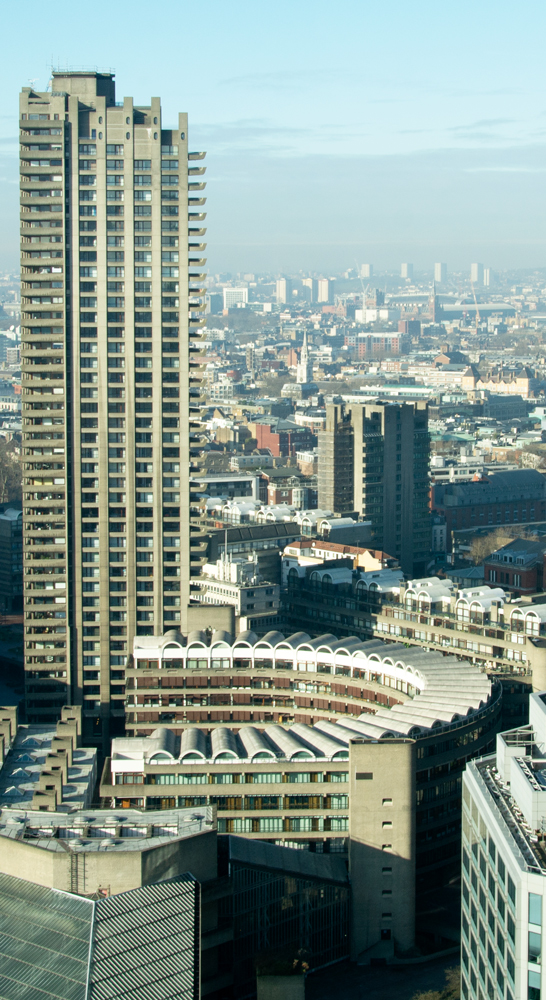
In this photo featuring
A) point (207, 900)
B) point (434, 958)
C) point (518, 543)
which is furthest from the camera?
point (518, 543)

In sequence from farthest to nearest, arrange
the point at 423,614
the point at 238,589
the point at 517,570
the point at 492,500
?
the point at 492,500
the point at 517,570
the point at 238,589
the point at 423,614

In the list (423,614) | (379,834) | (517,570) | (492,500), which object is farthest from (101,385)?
(492,500)

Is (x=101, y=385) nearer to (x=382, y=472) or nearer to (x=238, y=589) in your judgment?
(x=238, y=589)

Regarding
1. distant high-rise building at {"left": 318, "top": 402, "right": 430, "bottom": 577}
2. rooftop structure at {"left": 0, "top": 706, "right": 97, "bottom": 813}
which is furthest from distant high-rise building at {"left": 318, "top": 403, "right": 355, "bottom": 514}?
rooftop structure at {"left": 0, "top": 706, "right": 97, "bottom": 813}

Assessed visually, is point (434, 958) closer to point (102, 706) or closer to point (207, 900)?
point (207, 900)

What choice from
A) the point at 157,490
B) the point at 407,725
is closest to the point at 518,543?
the point at 157,490

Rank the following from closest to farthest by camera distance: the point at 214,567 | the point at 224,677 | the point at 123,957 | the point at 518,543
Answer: the point at 123,957
the point at 224,677
the point at 214,567
the point at 518,543

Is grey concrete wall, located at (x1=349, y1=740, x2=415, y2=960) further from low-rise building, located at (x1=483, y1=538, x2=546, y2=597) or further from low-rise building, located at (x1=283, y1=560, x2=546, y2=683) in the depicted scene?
low-rise building, located at (x1=483, y1=538, x2=546, y2=597)
